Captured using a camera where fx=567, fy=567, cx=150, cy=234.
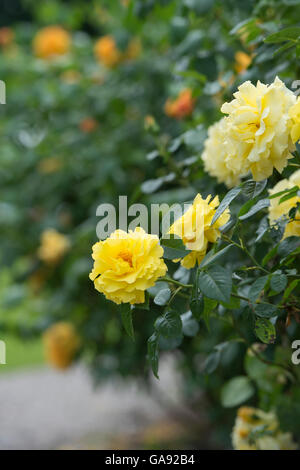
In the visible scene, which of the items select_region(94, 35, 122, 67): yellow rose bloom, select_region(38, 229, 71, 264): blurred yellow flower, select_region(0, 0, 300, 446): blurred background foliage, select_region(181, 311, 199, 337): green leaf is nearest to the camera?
select_region(181, 311, 199, 337): green leaf

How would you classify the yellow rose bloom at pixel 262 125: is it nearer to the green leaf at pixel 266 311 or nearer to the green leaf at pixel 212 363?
the green leaf at pixel 266 311

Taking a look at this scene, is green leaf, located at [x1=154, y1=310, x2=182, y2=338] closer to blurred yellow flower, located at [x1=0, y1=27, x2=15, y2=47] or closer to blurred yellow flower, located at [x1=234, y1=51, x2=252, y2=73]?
blurred yellow flower, located at [x1=234, y1=51, x2=252, y2=73]

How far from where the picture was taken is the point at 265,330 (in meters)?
0.85

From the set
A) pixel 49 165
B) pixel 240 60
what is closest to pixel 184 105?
pixel 240 60

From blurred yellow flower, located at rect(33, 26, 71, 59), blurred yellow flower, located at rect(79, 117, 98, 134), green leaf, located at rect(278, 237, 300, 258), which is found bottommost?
green leaf, located at rect(278, 237, 300, 258)

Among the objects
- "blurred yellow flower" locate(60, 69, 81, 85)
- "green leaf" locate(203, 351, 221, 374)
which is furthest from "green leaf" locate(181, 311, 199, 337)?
"blurred yellow flower" locate(60, 69, 81, 85)

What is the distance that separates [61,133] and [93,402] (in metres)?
2.10

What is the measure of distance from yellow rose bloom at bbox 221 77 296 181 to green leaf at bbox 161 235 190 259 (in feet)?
0.50

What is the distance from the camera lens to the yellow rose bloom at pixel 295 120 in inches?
→ 29.8

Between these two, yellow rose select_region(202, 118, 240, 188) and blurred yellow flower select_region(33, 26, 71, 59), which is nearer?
yellow rose select_region(202, 118, 240, 188)

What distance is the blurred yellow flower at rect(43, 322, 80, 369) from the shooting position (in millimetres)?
2629

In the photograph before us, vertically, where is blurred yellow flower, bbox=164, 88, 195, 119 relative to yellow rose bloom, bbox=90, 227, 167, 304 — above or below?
above

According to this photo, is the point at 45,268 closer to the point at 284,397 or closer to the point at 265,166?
the point at 284,397

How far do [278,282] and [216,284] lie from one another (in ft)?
0.38
